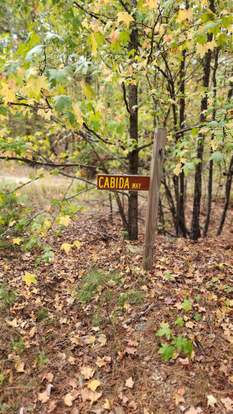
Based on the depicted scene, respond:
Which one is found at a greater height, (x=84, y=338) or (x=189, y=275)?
(x=189, y=275)

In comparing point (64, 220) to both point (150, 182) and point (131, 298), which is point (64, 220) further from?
point (131, 298)

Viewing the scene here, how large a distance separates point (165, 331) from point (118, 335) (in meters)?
0.52

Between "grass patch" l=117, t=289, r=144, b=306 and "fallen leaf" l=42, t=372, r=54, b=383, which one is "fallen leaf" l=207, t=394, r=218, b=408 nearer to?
"grass patch" l=117, t=289, r=144, b=306

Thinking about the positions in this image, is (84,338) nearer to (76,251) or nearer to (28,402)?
(28,402)

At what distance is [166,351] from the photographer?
289 centimetres

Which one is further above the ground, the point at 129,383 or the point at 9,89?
the point at 9,89

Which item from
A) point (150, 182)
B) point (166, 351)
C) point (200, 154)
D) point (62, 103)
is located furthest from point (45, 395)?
point (200, 154)

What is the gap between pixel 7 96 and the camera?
1980mm

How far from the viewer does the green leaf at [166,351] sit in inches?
113

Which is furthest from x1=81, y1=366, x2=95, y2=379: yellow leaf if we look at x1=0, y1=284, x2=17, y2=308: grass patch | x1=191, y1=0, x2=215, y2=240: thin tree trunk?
x1=191, y1=0, x2=215, y2=240: thin tree trunk

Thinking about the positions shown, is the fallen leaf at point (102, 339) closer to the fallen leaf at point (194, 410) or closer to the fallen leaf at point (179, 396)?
the fallen leaf at point (179, 396)

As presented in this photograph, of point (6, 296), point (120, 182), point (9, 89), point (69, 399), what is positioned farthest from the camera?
point (6, 296)

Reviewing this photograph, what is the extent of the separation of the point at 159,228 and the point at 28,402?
14.0 feet

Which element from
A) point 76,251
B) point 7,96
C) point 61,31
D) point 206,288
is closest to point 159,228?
point 76,251
